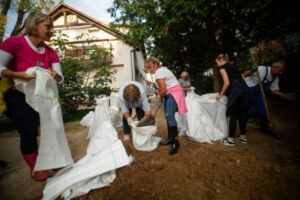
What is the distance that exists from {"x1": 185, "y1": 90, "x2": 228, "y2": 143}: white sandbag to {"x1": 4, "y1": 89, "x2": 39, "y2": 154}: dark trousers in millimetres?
2134

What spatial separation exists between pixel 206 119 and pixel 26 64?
103 inches

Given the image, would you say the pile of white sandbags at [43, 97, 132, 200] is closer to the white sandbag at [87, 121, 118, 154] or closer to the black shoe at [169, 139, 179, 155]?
the white sandbag at [87, 121, 118, 154]

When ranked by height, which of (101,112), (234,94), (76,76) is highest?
(76,76)

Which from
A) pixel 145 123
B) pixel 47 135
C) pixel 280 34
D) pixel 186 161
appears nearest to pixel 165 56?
pixel 280 34

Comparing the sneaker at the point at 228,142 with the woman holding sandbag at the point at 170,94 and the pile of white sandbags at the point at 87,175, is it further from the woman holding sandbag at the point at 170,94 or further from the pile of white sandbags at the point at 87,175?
the pile of white sandbags at the point at 87,175

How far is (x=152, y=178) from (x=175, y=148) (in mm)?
653

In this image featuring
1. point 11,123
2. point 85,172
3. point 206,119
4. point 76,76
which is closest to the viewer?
point 85,172

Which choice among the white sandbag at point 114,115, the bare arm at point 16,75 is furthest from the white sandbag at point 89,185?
the white sandbag at point 114,115

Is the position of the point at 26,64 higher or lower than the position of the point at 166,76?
higher

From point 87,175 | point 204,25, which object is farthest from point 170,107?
point 204,25

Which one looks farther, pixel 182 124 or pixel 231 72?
pixel 182 124

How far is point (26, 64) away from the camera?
129 centimetres

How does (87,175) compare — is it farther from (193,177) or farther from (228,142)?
(228,142)

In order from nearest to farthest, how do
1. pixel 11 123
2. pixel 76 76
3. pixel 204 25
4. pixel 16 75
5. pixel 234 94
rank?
1. pixel 16 75
2. pixel 234 94
3. pixel 204 25
4. pixel 11 123
5. pixel 76 76
